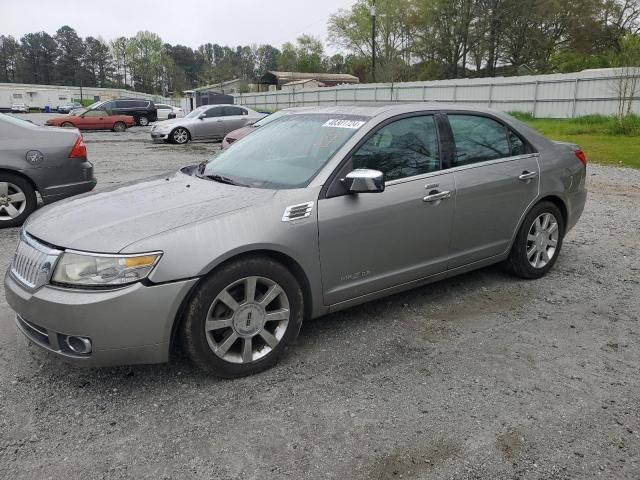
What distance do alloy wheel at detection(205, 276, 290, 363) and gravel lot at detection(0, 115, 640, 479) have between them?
0.18m

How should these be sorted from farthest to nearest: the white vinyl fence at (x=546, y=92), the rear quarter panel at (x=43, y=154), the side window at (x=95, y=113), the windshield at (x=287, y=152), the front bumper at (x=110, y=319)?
the side window at (x=95, y=113) → the white vinyl fence at (x=546, y=92) → the rear quarter panel at (x=43, y=154) → the windshield at (x=287, y=152) → the front bumper at (x=110, y=319)

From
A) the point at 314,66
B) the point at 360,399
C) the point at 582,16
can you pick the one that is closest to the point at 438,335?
the point at 360,399

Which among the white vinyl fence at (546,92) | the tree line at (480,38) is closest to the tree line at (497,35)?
the tree line at (480,38)

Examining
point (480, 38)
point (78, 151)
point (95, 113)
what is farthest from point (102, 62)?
point (78, 151)

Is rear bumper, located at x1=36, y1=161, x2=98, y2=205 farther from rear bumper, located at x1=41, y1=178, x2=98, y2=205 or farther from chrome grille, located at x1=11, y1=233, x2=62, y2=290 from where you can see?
chrome grille, located at x1=11, y1=233, x2=62, y2=290

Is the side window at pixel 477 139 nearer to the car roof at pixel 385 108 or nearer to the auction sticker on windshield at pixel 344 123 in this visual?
the car roof at pixel 385 108

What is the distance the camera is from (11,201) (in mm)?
6734

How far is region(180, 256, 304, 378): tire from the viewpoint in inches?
115

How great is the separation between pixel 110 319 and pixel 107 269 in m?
0.25

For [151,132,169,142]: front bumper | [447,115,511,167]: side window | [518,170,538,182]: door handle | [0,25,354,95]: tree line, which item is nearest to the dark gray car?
[447,115,511,167]: side window

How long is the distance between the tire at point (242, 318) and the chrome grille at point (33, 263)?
76 centimetres

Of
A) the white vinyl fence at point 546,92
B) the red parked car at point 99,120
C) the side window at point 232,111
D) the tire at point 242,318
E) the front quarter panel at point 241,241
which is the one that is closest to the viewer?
the front quarter panel at point 241,241

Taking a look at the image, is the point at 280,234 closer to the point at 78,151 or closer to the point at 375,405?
the point at 375,405

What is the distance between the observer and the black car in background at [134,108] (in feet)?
96.5
